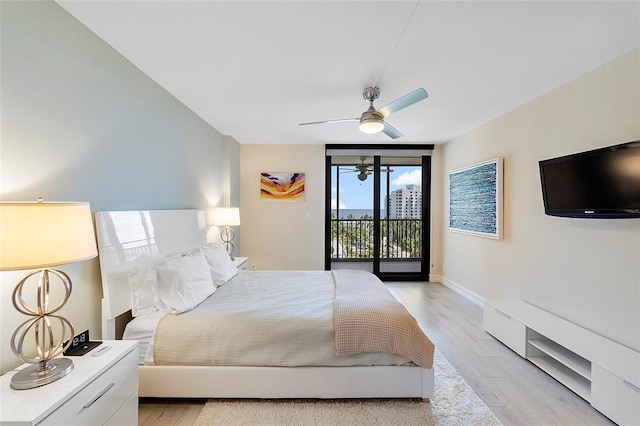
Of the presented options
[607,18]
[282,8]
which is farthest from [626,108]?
[282,8]

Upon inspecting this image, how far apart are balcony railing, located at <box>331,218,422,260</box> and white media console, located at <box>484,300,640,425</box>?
8.01 feet

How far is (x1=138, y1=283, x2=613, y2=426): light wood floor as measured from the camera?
6.02ft

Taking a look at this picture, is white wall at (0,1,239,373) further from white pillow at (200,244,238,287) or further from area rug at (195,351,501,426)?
area rug at (195,351,501,426)

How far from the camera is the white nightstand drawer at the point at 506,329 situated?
99.4 inches

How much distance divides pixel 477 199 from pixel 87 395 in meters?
4.28

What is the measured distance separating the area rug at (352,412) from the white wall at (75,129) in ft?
3.50

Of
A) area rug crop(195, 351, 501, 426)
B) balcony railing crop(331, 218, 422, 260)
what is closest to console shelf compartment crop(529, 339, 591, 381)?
area rug crop(195, 351, 501, 426)

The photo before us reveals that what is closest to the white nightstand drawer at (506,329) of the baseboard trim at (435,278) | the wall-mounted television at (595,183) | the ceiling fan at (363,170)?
the wall-mounted television at (595,183)

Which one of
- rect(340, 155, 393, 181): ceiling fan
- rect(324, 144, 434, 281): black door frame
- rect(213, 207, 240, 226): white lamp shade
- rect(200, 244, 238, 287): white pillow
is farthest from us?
rect(340, 155, 393, 181): ceiling fan

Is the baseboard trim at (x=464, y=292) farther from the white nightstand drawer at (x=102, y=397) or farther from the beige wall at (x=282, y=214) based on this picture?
the white nightstand drawer at (x=102, y=397)

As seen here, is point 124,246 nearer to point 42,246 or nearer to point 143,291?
point 143,291

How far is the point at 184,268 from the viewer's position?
2.23 metres

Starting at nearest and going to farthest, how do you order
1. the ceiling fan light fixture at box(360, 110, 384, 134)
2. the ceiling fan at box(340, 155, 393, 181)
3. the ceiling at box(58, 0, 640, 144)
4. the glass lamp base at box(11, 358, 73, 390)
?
the glass lamp base at box(11, 358, 73, 390)
the ceiling at box(58, 0, 640, 144)
the ceiling fan light fixture at box(360, 110, 384, 134)
the ceiling fan at box(340, 155, 393, 181)

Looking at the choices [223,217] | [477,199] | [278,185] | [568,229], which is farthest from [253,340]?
[477,199]
